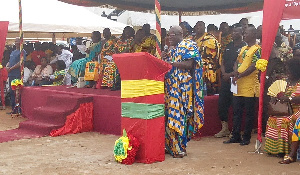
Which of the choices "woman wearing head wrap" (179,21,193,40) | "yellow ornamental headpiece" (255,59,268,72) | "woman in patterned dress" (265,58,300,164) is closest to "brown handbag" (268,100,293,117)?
"woman in patterned dress" (265,58,300,164)

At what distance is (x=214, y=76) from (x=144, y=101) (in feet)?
9.38

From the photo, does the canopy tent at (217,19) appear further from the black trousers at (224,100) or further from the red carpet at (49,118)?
the red carpet at (49,118)

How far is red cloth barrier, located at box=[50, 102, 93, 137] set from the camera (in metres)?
7.99

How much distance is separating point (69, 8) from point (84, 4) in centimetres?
413

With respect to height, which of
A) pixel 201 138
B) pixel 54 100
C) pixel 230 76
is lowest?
pixel 201 138

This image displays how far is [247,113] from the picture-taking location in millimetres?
6668

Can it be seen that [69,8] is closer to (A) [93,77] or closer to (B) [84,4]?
(B) [84,4]

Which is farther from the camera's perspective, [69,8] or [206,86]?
[69,8]

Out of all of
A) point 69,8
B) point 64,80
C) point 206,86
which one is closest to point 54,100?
point 64,80

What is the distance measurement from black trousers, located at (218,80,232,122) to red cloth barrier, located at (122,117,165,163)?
6.78ft

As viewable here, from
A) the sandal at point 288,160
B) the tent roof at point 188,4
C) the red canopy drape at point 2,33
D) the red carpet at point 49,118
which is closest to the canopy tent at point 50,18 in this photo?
the red canopy drape at point 2,33

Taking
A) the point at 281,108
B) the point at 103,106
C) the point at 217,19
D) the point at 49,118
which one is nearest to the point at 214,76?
the point at 103,106

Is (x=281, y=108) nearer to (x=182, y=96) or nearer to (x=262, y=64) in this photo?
(x=262, y=64)

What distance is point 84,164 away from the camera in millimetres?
5637
